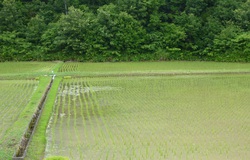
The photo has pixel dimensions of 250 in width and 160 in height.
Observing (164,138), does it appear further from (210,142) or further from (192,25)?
(192,25)

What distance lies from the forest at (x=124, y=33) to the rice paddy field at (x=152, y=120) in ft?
21.7

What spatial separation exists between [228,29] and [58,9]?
42.0 ft

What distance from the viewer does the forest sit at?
20547 mm

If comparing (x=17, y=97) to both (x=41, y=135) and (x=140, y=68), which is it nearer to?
(x=41, y=135)

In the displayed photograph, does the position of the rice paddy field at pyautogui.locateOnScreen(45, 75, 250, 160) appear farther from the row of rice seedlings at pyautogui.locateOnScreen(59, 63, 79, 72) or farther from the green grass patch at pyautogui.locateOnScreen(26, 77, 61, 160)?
the row of rice seedlings at pyautogui.locateOnScreen(59, 63, 79, 72)

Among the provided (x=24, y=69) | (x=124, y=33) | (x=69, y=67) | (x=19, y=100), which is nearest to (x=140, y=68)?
(x=69, y=67)

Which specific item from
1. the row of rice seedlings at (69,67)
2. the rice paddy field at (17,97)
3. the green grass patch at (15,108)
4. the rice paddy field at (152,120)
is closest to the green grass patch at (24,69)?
the rice paddy field at (17,97)

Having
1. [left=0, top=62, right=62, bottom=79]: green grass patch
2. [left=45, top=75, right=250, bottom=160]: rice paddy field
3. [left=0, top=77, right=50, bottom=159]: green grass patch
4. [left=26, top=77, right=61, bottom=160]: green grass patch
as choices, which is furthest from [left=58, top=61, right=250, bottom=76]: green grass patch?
[left=26, top=77, right=61, bottom=160]: green grass patch

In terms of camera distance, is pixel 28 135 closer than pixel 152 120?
Yes

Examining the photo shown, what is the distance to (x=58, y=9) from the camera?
77.4ft

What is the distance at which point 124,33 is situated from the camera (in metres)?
21.2

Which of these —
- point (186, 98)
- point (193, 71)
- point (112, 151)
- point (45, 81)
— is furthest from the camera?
point (193, 71)

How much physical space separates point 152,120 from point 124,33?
1306 cm

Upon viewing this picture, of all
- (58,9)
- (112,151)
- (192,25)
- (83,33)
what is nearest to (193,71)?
(192,25)
